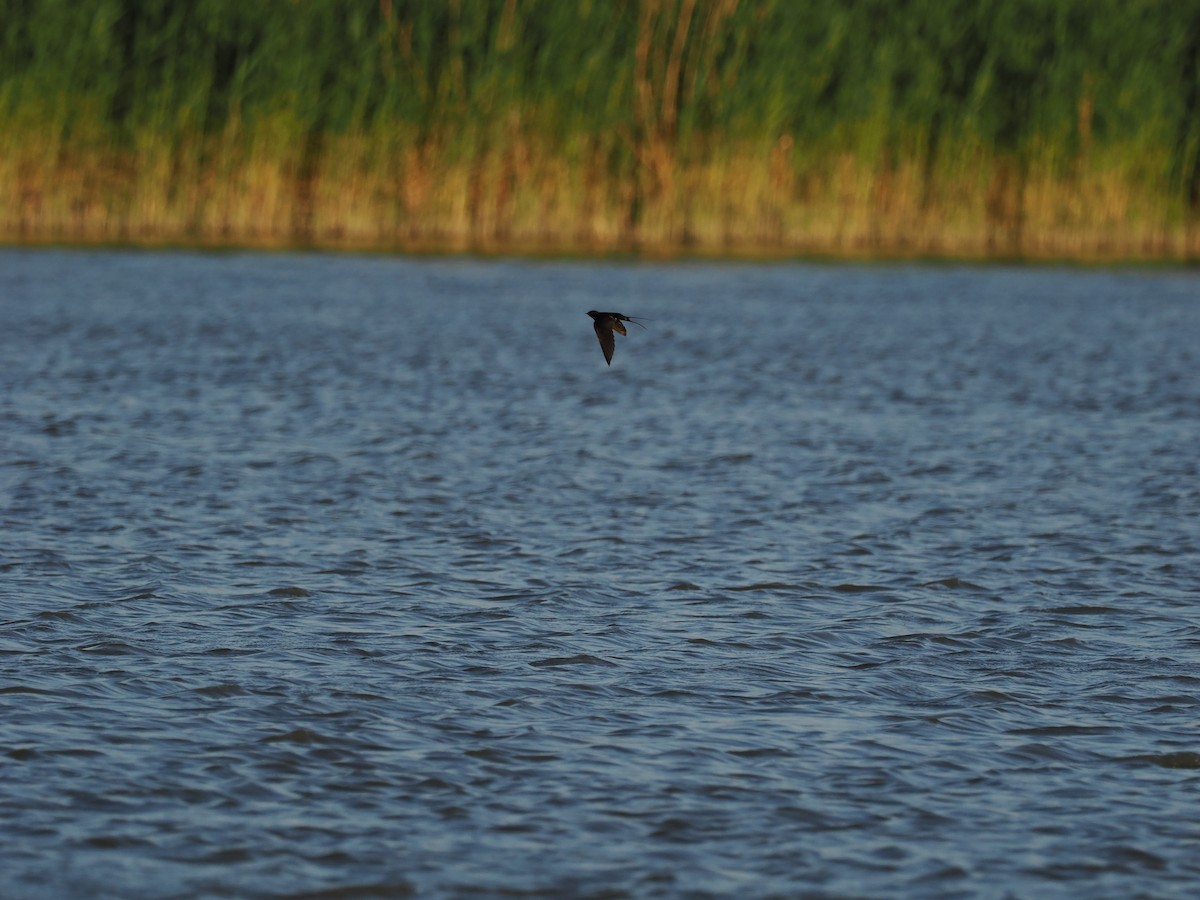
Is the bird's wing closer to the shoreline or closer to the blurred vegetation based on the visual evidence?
the blurred vegetation

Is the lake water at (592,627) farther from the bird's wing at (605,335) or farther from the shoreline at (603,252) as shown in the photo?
the shoreline at (603,252)

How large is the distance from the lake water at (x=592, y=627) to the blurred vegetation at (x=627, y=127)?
7037mm

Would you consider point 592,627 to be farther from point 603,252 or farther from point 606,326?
point 603,252

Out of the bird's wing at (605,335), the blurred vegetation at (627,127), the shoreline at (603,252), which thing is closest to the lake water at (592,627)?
the bird's wing at (605,335)

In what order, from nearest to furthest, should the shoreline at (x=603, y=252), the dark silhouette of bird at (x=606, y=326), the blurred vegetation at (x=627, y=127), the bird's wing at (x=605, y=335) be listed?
the dark silhouette of bird at (x=606, y=326)
the bird's wing at (x=605, y=335)
the blurred vegetation at (x=627, y=127)
the shoreline at (x=603, y=252)

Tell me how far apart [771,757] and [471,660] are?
4.21 feet

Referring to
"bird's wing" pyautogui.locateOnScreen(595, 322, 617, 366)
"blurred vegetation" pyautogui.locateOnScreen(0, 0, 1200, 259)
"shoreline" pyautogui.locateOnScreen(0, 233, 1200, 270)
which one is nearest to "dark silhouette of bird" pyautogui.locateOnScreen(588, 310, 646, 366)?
"bird's wing" pyautogui.locateOnScreen(595, 322, 617, 366)

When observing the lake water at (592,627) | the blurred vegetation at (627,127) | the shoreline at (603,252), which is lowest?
the lake water at (592,627)

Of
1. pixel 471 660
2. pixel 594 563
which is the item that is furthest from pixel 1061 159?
pixel 471 660

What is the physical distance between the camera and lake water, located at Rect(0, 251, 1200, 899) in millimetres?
4664

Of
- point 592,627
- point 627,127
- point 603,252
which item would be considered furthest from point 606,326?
point 603,252

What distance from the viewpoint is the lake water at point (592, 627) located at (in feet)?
15.3

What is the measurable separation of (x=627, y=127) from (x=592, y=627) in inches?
624

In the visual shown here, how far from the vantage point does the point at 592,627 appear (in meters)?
6.74
